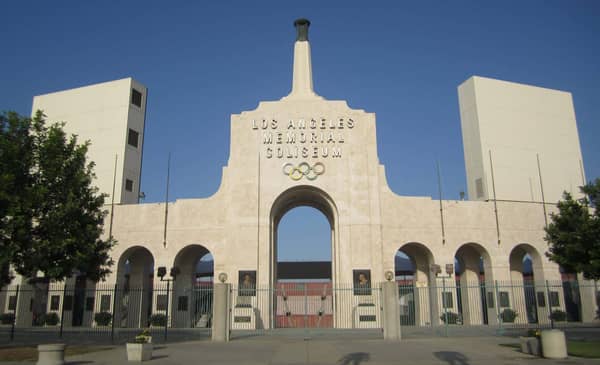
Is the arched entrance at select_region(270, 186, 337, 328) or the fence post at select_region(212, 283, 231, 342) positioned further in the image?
the arched entrance at select_region(270, 186, 337, 328)

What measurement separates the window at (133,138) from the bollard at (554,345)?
39305 millimetres

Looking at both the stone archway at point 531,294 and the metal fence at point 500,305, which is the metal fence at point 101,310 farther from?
the stone archway at point 531,294

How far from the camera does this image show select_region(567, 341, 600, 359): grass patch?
18.5 metres

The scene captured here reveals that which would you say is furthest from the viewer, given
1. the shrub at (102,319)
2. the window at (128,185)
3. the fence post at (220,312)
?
the window at (128,185)

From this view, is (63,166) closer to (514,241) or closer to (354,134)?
(354,134)

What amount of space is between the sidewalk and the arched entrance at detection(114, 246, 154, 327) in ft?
59.0

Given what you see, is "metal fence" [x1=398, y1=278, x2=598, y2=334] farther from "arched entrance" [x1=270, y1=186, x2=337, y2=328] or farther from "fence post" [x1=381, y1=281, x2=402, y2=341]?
"fence post" [x1=381, y1=281, x2=402, y2=341]

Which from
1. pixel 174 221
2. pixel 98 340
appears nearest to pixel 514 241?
pixel 174 221

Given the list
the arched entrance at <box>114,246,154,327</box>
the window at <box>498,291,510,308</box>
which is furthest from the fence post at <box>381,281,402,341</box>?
the arched entrance at <box>114,246,154,327</box>

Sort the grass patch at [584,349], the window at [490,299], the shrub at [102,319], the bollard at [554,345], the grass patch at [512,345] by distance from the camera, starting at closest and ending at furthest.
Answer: the bollard at [554,345], the grass patch at [584,349], the grass patch at [512,345], the shrub at [102,319], the window at [490,299]

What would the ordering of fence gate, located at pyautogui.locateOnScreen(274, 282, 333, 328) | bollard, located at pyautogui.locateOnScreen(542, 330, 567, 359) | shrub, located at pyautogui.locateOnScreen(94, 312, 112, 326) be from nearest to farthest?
bollard, located at pyautogui.locateOnScreen(542, 330, 567, 359) → shrub, located at pyautogui.locateOnScreen(94, 312, 112, 326) → fence gate, located at pyautogui.locateOnScreen(274, 282, 333, 328)

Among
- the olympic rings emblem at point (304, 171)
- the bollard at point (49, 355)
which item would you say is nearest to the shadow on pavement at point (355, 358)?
the bollard at point (49, 355)

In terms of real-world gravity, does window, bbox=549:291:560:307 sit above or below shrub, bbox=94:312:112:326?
above

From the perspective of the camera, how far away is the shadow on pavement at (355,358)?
17.3 meters
